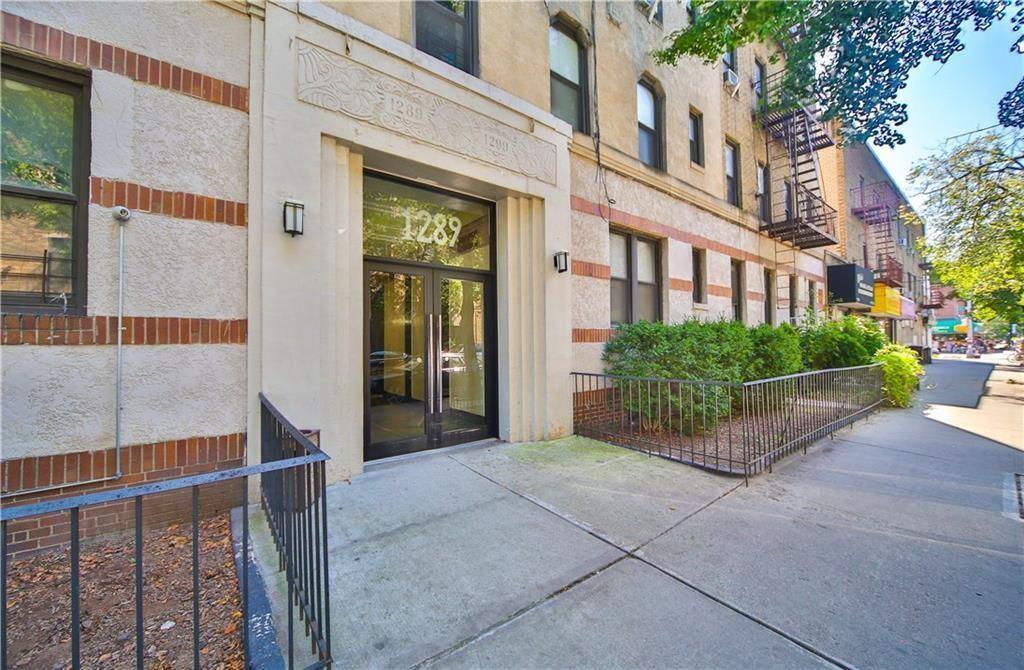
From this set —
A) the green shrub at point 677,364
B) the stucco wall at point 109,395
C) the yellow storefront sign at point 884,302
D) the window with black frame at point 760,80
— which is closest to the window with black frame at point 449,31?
the stucco wall at point 109,395

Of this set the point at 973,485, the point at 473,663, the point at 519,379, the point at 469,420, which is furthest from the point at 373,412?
the point at 973,485

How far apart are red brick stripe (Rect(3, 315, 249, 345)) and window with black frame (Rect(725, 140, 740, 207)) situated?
11666mm

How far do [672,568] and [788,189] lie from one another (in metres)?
13.5

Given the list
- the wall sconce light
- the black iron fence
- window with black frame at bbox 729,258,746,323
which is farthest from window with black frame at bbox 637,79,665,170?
the wall sconce light

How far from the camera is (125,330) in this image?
3.40 m

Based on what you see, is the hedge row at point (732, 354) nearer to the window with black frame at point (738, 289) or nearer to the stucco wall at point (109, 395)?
the window with black frame at point (738, 289)

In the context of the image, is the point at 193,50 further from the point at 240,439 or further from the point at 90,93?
the point at 240,439

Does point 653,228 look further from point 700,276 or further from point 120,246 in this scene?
point 120,246

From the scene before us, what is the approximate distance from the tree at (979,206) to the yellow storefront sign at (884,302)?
5431 mm

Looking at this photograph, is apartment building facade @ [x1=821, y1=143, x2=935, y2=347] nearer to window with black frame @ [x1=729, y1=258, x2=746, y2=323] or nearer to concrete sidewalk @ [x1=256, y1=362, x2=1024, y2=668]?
window with black frame @ [x1=729, y1=258, x2=746, y2=323]

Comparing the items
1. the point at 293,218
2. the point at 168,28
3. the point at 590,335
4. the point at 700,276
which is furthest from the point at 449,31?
the point at 700,276

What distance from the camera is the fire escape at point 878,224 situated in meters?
18.4

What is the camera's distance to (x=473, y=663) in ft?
6.78

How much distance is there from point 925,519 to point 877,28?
15.4 feet
